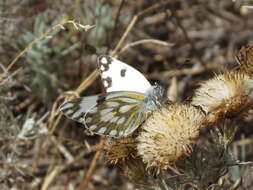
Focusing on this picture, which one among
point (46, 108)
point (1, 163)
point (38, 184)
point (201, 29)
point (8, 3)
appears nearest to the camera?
point (1, 163)

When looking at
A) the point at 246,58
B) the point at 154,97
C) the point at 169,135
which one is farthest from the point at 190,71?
the point at 169,135

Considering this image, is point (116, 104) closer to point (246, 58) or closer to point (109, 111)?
point (109, 111)

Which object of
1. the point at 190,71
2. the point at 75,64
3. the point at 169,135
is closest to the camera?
the point at 169,135

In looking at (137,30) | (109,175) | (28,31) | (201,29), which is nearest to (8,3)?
(28,31)

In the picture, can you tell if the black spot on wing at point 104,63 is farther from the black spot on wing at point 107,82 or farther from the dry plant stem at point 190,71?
the dry plant stem at point 190,71

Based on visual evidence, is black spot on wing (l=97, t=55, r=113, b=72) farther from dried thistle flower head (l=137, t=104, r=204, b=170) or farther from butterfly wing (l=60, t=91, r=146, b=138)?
dried thistle flower head (l=137, t=104, r=204, b=170)

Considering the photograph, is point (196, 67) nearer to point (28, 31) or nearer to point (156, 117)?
point (28, 31)

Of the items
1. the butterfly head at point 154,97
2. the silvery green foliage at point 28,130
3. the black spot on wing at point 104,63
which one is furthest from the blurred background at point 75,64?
the butterfly head at point 154,97

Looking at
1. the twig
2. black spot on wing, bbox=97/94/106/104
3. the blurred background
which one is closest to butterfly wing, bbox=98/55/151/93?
black spot on wing, bbox=97/94/106/104

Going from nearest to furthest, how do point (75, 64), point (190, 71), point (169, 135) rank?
point (169, 135) → point (75, 64) → point (190, 71)
